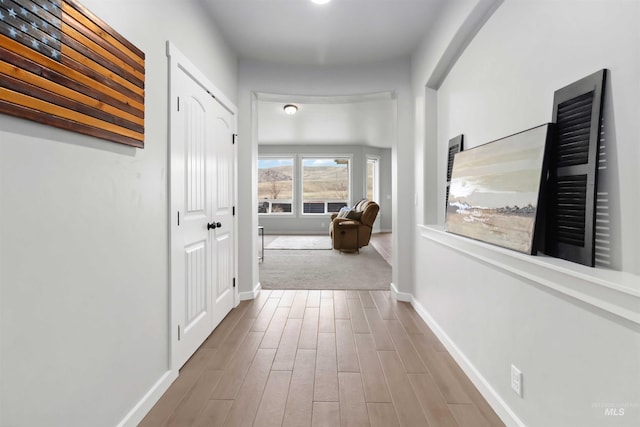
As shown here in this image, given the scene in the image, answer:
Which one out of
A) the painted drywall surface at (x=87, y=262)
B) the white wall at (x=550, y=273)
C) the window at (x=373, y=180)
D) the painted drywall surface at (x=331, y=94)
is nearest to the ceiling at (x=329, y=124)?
the window at (x=373, y=180)

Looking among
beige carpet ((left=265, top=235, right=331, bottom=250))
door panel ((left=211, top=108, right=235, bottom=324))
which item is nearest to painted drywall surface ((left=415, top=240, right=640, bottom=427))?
door panel ((left=211, top=108, right=235, bottom=324))

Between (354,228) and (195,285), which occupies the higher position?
(354,228)

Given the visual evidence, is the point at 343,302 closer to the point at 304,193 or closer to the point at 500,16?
the point at 500,16

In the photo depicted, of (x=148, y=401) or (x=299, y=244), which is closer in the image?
(x=148, y=401)

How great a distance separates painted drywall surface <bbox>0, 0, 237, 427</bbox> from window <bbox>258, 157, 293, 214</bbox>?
25.0ft

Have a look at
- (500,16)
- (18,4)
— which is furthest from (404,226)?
(18,4)

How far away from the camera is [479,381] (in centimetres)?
180

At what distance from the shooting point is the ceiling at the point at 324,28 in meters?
2.45

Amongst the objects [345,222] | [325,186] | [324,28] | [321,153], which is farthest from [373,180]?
[324,28]

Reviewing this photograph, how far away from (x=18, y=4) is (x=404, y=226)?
10.2ft

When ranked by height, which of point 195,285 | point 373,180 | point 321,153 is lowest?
point 195,285

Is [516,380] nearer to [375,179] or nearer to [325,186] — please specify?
[325,186]

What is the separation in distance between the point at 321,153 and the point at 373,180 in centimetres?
190

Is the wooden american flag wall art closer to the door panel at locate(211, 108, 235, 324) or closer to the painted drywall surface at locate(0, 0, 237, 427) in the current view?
the painted drywall surface at locate(0, 0, 237, 427)
